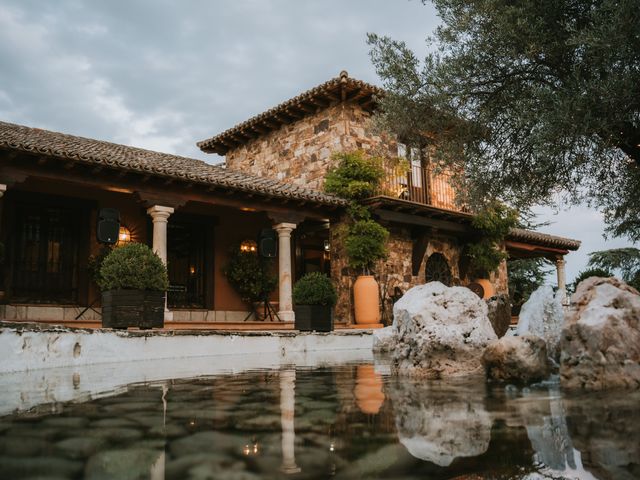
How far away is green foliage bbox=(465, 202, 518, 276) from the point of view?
15531 millimetres

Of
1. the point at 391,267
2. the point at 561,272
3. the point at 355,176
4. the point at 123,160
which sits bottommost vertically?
the point at 391,267

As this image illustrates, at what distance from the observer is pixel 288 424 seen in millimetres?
2342

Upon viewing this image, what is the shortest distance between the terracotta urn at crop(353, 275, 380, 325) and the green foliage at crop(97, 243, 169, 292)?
18.9 feet

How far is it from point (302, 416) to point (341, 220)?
11.4 m

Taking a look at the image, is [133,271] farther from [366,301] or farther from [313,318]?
[366,301]

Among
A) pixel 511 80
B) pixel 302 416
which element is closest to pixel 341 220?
pixel 511 80

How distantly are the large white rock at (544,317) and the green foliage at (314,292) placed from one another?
518 cm

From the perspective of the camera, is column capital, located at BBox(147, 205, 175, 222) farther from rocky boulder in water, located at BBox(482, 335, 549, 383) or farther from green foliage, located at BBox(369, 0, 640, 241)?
rocky boulder in water, located at BBox(482, 335, 549, 383)

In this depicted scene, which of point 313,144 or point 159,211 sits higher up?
point 313,144

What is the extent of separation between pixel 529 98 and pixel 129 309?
6.56m

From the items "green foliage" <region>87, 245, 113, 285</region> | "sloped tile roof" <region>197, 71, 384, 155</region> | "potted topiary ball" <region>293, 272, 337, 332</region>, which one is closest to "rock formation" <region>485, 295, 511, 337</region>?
"potted topiary ball" <region>293, 272, 337, 332</region>

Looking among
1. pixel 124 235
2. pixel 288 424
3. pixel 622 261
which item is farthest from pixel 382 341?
pixel 622 261

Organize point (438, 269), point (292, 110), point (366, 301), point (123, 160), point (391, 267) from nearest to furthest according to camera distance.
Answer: point (123, 160)
point (366, 301)
point (391, 267)
point (292, 110)
point (438, 269)

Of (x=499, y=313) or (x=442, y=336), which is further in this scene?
(x=499, y=313)
